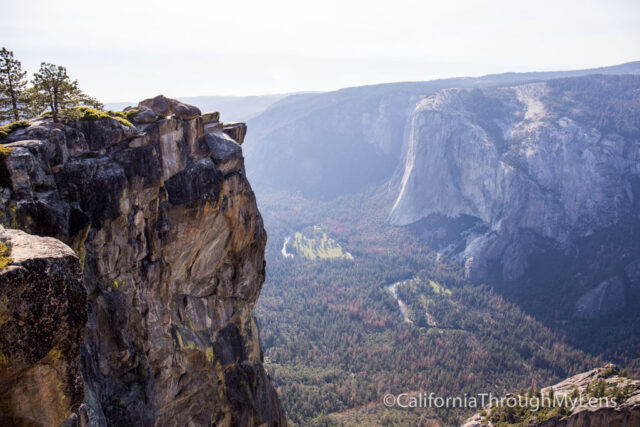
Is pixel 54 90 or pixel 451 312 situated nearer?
pixel 54 90

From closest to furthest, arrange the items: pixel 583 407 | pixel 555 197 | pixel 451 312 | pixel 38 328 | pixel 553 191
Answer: pixel 38 328, pixel 583 407, pixel 451 312, pixel 555 197, pixel 553 191

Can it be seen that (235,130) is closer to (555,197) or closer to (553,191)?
(555,197)

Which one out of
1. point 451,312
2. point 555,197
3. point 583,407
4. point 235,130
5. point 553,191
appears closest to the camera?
point 235,130

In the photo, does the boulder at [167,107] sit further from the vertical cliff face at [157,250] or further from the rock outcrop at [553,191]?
the rock outcrop at [553,191]

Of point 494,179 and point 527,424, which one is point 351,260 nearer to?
point 494,179

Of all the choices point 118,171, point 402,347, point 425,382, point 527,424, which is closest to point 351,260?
point 402,347

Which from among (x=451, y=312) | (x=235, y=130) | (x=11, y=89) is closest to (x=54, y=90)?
(x=11, y=89)

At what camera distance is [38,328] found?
29.6 feet

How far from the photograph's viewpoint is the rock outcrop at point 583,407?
46.5m

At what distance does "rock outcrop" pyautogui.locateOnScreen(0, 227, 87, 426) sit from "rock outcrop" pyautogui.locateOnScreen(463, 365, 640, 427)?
58122 millimetres

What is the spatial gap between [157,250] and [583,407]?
55616mm

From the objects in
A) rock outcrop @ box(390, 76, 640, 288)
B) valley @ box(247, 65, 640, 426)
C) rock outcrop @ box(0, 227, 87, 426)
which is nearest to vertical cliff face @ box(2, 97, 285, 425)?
rock outcrop @ box(0, 227, 87, 426)

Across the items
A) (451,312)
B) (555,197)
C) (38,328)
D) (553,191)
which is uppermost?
(38,328)

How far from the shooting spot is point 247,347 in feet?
111
